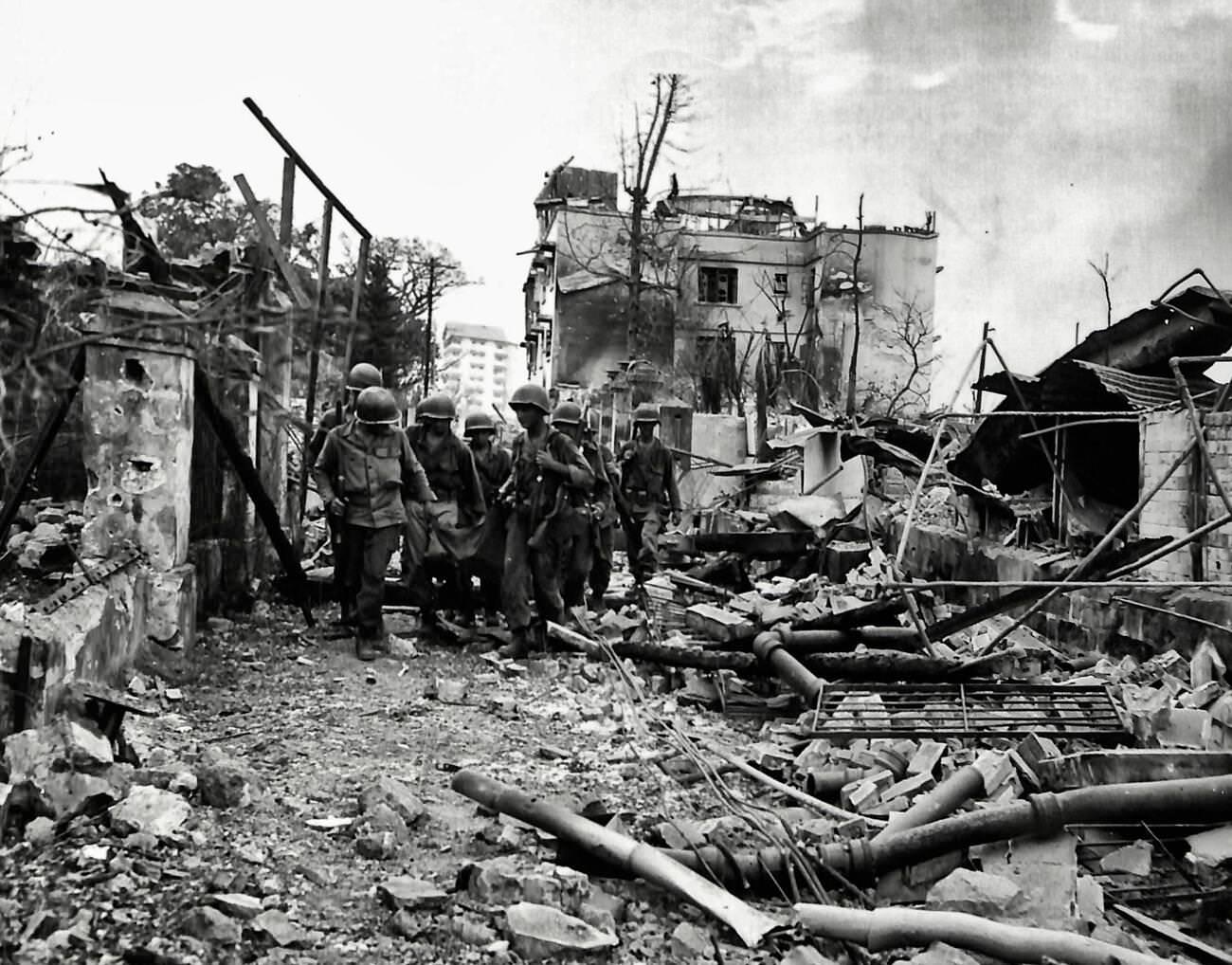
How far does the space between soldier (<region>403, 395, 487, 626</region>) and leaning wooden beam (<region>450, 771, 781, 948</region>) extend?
4.48m

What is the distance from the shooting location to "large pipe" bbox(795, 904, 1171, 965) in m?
3.39

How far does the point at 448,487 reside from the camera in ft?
30.4

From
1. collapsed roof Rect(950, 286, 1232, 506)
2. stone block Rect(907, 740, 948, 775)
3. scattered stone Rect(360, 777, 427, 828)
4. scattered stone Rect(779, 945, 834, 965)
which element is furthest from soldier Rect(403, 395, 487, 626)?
scattered stone Rect(779, 945, 834, 965)

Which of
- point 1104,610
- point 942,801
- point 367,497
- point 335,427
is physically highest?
point 335,427

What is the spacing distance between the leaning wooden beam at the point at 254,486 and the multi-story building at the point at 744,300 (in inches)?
1098

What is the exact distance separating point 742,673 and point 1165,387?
4.93 meters

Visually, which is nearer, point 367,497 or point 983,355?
point 367,497

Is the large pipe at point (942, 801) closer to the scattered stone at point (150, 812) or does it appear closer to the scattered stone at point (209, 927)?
the scattered stone at point (209, 927)

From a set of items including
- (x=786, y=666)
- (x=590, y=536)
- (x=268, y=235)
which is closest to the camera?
(x=268, y=235)

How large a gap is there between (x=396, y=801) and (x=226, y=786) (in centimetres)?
66

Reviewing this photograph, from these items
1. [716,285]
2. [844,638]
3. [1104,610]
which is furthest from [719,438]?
[716,285]

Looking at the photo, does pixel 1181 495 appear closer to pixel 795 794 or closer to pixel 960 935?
pixel 795 794

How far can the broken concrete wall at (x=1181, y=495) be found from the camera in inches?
340

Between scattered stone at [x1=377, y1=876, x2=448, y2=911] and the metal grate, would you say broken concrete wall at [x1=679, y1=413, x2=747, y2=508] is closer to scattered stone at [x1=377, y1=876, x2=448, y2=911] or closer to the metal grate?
the metal grate
